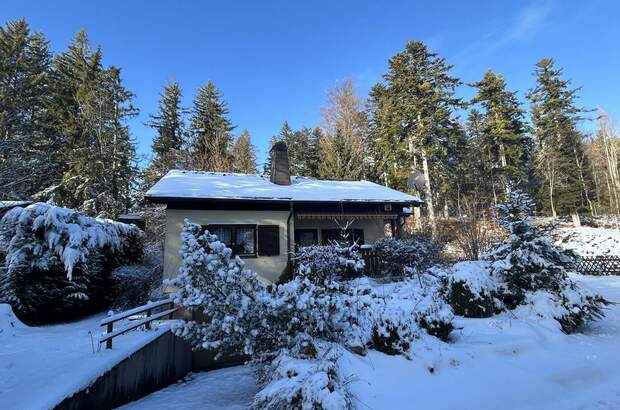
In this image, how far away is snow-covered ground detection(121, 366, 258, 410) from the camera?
499 cm

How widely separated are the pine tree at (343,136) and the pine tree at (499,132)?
9.91 meters

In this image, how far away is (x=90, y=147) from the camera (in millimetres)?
19891

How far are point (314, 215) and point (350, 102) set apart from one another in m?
17.5

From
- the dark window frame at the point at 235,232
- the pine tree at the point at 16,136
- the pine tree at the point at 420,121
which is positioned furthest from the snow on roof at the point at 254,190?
the pine tree at the point at 420,121

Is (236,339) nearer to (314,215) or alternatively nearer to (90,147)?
(314,215)

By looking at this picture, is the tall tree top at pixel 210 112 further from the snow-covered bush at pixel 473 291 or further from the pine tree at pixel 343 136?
the snow-covered bush at pixel 473 291

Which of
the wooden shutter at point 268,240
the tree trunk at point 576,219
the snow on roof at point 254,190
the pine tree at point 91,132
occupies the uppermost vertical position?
the pine tree at point 91,132

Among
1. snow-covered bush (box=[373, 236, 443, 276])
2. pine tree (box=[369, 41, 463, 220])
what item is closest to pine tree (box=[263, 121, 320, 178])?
pine tree (box=[369, 41, 463, 220])

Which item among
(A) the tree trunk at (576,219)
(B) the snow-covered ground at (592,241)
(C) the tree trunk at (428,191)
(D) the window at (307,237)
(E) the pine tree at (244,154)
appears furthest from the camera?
(E) the pine tree at (244,154)

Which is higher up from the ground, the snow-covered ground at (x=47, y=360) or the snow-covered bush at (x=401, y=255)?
the snow-covered bush at (x=401, y=255)

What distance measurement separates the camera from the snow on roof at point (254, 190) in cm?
1178

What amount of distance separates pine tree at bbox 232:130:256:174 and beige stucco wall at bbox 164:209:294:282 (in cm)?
1456

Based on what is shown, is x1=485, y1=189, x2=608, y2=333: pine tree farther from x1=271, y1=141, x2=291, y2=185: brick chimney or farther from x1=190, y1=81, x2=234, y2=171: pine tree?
x1=190, y1=81, x2=234, y2=171: pine tree

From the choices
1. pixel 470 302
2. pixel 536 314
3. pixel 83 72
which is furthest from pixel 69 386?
pixel 83 72
